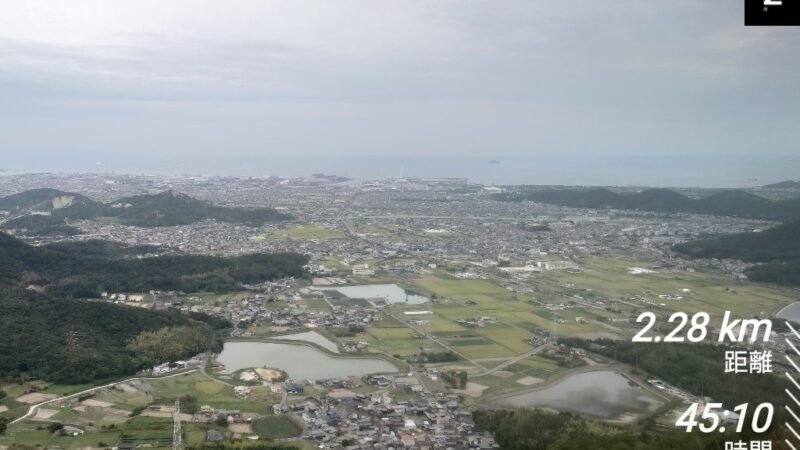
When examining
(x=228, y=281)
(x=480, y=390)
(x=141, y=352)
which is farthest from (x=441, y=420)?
(x=228, y=281)

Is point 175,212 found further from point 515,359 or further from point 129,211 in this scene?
point 515,359

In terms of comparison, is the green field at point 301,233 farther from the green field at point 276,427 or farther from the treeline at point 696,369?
the green field at point 276,427

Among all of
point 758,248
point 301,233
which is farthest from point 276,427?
point 758,248

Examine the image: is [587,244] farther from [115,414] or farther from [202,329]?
[115,414]

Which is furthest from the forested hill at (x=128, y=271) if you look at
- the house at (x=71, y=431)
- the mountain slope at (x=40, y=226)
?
the house at (x=71, y=431)

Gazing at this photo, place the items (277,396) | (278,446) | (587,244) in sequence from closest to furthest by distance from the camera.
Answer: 1. (278,446)
2. (277,396)
3. (587,244)
